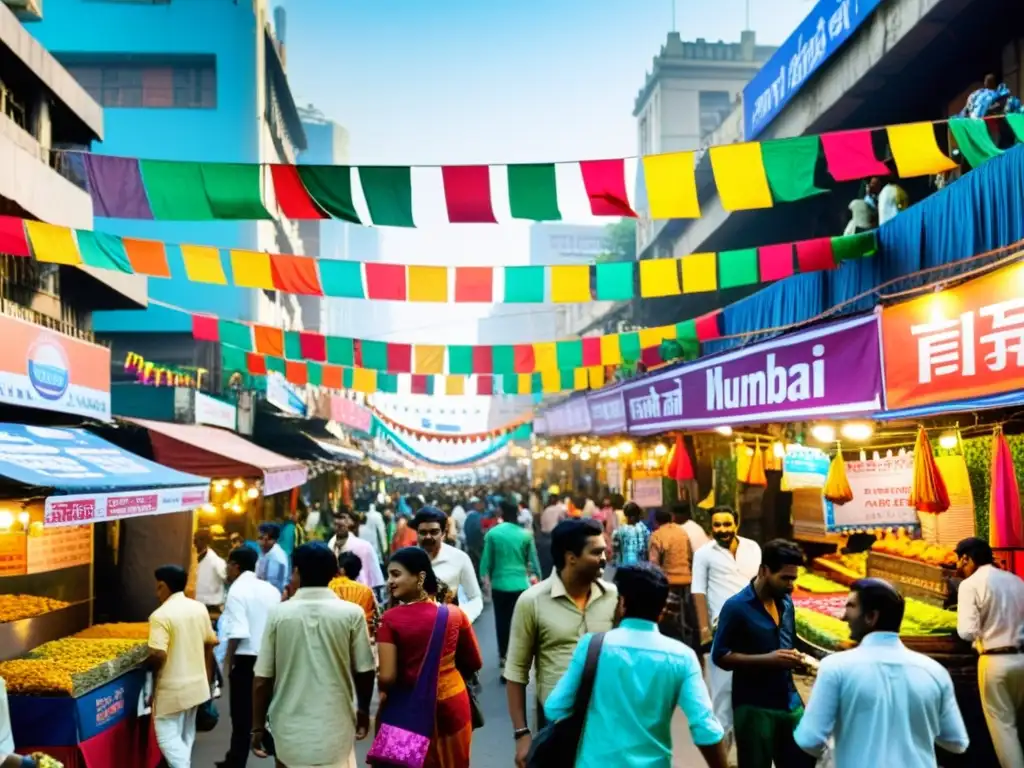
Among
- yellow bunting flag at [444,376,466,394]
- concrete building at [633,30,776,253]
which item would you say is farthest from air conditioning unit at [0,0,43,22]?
concrete building at [633,30,776,253]

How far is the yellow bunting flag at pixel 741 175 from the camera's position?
8156 mm

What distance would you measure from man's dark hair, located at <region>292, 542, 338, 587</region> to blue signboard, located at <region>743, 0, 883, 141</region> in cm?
1181

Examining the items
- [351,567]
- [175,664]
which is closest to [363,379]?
[351,567]

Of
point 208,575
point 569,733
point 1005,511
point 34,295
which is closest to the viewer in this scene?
point 569,733

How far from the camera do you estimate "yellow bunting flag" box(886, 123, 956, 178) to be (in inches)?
314

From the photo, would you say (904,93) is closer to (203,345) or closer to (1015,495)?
(1015,495)

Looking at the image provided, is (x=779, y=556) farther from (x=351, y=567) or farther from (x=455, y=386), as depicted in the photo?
(x=455, y=386)

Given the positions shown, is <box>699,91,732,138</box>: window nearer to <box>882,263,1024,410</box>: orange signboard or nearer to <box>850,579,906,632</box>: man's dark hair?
<box>882,263,1024,410</box>: orange signboard

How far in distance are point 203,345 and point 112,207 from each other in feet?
61.1

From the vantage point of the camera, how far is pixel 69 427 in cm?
→ 1160

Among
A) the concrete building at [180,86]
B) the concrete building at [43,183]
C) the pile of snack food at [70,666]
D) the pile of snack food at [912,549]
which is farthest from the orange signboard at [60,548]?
the concrete building at [180,86]

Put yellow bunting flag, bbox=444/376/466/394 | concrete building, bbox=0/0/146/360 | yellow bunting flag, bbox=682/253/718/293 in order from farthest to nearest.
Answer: yellow bunting flag, bbox=444/376/466/394 → yellow bunting flag, bbox=682/253/718/293 → concrete building, bbox=0/0/146/360

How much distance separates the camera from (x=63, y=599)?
454 inches

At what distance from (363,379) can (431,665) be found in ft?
52.8
